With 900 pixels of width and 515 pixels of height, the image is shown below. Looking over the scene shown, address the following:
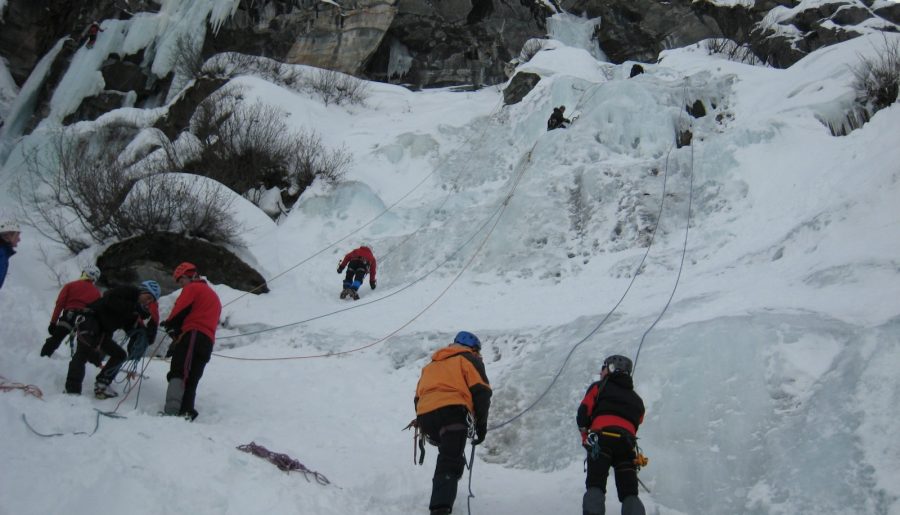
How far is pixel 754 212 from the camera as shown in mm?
9031

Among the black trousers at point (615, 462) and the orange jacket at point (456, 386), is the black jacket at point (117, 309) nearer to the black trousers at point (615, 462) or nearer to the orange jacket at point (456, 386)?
the orange jacket at point (456, 386)

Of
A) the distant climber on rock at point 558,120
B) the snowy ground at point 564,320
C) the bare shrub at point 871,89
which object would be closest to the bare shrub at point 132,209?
the snowy ground at point 564,320

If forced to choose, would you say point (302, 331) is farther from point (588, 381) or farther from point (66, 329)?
point (588, 381)

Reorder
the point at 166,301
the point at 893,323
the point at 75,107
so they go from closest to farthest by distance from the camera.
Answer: the point at 893,323 → the point at 166,301 → the point at 75,107

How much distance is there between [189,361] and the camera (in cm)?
532

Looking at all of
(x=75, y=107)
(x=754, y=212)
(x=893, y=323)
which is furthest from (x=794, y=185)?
(x=75, y=107)

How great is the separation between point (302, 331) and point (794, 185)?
289 inches

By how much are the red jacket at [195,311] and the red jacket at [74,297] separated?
151 centimetres

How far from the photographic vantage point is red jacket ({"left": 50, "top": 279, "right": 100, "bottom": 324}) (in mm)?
6320

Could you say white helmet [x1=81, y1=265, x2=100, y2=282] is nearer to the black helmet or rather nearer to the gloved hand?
the gloved hand

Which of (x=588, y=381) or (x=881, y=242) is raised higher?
(x=881, y=242)

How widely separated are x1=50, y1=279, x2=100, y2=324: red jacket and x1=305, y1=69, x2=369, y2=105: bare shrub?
1423cm

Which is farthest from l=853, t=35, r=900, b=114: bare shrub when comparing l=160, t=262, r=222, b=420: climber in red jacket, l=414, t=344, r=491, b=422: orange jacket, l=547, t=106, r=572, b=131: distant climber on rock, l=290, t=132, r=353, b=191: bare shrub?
l=290, t=132, r=353, b=191: bare shrub

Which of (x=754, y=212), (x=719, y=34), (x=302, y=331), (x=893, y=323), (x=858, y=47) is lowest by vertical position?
(x=893, y=323)
